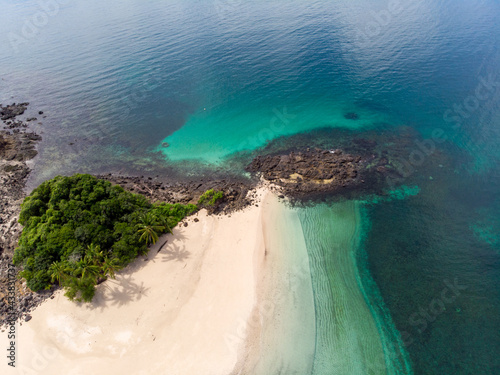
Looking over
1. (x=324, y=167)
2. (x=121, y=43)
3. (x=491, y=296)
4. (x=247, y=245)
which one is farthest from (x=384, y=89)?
(x=121, y=43)

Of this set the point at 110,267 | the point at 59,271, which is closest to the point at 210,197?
the point at 110,267

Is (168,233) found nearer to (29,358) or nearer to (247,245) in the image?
(247,245)

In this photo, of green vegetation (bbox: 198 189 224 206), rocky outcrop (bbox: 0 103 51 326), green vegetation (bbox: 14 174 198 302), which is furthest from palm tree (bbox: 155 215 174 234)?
rocky outcrop (bbox: 0 103 51 326)

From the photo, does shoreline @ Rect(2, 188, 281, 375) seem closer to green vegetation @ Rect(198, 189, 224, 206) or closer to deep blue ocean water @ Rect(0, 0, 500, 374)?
green vegetation @ Rect(198, 189, 224, 206)

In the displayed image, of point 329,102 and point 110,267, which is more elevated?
point 110,267

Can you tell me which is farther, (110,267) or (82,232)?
(82,232)

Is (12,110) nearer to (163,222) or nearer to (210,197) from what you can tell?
(163,222)
